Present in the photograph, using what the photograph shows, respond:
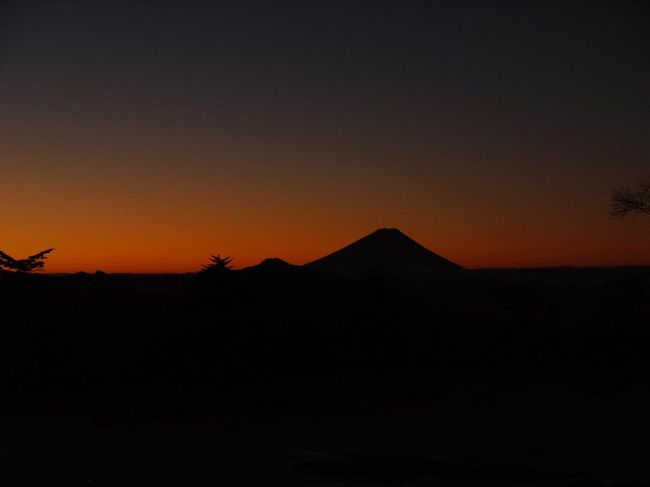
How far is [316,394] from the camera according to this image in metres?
18.8

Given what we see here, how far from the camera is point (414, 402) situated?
1728cm

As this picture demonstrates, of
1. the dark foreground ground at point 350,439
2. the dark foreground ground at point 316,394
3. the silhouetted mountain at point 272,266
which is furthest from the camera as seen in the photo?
the silhouetted mountain at point 272,266

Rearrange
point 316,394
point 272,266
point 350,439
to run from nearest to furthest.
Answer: point 350,439 → point 316,394 → point 272,266

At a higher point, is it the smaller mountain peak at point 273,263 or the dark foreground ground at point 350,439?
the smaller mountain peak at point 273,263

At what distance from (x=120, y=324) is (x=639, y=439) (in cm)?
1803

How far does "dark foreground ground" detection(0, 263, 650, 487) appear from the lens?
Result: 38.0 feet

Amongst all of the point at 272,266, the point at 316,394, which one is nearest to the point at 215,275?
the point at 316,394

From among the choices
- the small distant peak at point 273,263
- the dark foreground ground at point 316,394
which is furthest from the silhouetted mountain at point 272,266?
the dark foreground ground at point 316,394

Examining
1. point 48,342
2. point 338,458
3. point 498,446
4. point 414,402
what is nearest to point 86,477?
point 338,458

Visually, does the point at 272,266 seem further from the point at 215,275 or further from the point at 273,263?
the point at 215,275

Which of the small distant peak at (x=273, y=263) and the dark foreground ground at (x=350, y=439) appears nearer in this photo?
the dark foreground ground at (x=350, y=439)

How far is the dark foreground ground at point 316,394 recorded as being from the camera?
11586mm

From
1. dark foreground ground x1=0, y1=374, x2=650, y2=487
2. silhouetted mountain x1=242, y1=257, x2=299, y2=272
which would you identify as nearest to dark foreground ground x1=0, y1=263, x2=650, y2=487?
dark foreground ground x1=0, y1=374, x2=650, y2=487

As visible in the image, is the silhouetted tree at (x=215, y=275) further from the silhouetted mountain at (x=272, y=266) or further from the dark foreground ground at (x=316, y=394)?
the silhouetted mountain at (x=272, y=266)
